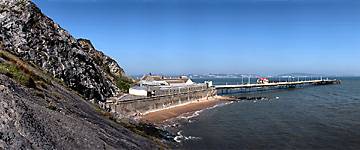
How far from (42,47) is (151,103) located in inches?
1153

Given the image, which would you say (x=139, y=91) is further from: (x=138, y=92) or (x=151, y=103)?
(x=151, y=103)

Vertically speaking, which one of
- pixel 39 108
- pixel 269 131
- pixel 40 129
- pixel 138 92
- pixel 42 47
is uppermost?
pixel 42 47

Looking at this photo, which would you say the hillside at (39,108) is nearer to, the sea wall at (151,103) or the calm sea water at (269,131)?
the sea wall at (151,103)

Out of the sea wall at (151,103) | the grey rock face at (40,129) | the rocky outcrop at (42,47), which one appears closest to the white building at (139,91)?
the sea wall at (151,103)

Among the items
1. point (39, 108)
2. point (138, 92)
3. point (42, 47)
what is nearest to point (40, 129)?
point (39, 108)

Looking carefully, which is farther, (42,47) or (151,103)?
(151,103)

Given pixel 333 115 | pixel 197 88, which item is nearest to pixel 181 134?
pixel 333 115

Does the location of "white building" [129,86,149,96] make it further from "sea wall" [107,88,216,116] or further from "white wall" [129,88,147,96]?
"sea wall" [107,88,216,116]

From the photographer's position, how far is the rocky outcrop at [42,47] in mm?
49031

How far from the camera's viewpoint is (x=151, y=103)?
76.1 m

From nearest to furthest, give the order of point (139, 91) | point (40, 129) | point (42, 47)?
point (40, 129), point (42, 47), point (139, 91)

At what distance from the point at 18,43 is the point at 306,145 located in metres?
42.0

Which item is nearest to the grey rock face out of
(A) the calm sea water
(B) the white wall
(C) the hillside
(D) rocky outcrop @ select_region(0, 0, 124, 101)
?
(C) the hillside

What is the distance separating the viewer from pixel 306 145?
42.2 m
